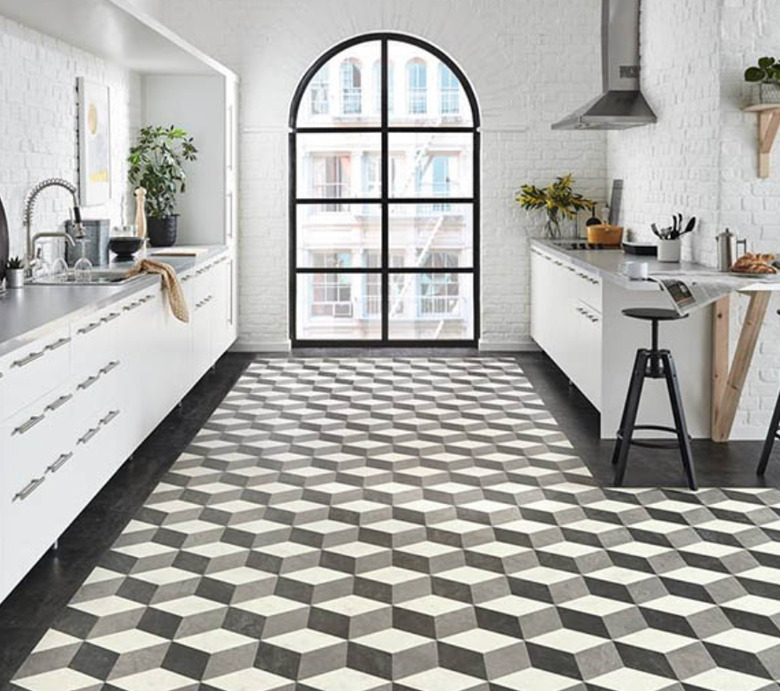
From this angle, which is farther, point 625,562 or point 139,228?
point 139,228

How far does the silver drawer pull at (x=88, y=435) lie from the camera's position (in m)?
4.34

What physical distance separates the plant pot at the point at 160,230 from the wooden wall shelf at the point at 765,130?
14.3 feet

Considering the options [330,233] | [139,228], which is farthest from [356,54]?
[139,228]

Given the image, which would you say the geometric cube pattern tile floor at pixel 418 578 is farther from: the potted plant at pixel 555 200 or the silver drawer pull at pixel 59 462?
the potted plant at pixel 555 200

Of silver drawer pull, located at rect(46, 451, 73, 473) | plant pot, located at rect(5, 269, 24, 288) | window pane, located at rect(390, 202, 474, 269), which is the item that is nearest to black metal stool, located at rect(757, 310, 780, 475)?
silver drawer pull, located at rect(46, 451, 73, 473)

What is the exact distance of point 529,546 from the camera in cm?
432

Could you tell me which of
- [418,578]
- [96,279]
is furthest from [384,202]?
[418,578]

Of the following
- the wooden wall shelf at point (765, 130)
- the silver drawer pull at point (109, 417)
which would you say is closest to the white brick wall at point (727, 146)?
the wooden wall shelf at point (765, 130)

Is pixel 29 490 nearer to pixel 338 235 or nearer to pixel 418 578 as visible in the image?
pixel 418 578

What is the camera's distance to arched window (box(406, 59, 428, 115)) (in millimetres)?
9500

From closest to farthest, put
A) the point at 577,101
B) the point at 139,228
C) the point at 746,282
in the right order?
the point at 746,282 → the point at 139,228 → the point at 577,101

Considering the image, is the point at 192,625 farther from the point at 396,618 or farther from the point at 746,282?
the point at 746,282

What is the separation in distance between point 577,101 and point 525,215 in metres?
1.07

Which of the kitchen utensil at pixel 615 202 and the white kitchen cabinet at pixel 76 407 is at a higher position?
the kitchen utensil at pixel 615 202
